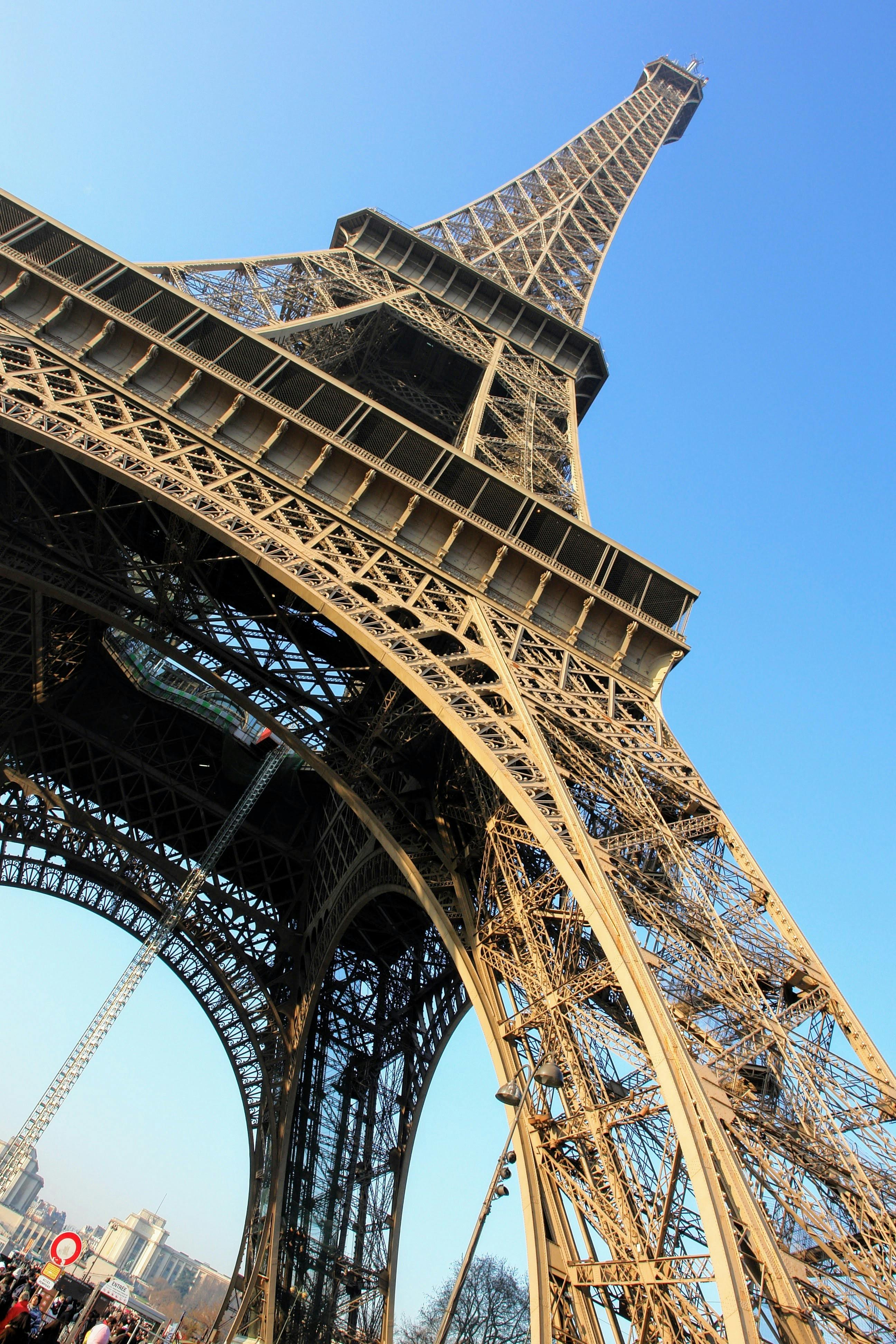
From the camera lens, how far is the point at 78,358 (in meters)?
16.0

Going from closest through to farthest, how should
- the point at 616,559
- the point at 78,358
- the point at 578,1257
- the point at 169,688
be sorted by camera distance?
1. the point at 578,1257
2. the point at 78,358
3. the point at 616,559
4. the point at 169,688

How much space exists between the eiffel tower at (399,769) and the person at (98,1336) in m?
4.07

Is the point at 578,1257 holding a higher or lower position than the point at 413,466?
lower

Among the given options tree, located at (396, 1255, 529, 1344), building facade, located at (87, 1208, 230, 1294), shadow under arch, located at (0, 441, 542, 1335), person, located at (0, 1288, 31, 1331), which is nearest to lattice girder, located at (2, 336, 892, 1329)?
shadow under arch, located at (0, 441, 542, 1335)

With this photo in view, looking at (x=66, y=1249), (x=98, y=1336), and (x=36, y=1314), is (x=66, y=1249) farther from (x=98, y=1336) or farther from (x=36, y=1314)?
(x=36, y=1314)

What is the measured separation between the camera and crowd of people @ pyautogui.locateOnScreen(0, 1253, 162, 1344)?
356 inches

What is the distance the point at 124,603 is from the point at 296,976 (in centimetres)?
1379

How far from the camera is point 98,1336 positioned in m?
8.02

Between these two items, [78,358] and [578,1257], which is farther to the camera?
[78,358]

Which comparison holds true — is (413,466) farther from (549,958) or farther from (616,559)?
(549,958)

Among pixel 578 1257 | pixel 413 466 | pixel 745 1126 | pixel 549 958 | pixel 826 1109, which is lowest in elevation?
pixel 578 1257

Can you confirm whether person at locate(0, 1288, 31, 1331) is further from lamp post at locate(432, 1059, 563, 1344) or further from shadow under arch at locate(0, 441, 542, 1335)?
shadow under arch at locate(0, 441, 542, 1335)

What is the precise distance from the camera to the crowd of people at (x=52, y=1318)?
903 centimetres

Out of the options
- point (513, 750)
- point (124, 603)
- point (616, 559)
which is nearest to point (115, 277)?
point (124, 603)
